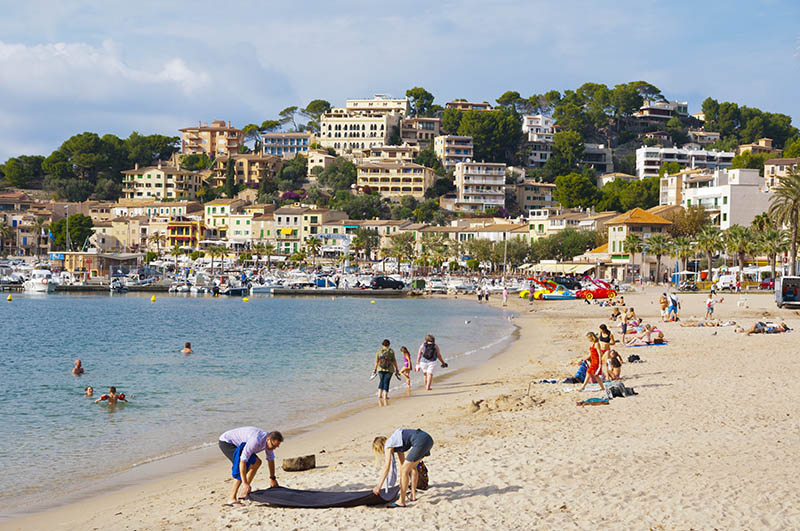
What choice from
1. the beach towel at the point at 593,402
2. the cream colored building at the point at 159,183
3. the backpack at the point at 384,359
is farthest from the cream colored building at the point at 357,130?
the beach towel at the point at 593,402

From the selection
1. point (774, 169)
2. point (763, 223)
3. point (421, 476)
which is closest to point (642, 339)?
point (421, 476)

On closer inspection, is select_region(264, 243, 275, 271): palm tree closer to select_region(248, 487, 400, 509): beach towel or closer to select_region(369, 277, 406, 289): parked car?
select_region(369, 277, 406, 289): parked car

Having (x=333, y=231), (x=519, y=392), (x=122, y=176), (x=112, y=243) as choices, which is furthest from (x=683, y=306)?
(x=122, y=176)

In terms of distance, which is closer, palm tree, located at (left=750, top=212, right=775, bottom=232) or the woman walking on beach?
the woman walking on beach

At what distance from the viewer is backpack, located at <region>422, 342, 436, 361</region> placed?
18.6 m

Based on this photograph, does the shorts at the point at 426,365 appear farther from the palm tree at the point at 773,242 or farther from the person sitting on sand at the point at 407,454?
the palm tree at the point at 773,242

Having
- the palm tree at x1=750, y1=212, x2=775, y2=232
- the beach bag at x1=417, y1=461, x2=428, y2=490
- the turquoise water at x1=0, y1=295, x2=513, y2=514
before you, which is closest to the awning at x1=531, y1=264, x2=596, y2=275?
the palm tree at x1=750, y1=212, x2=775, y2=232

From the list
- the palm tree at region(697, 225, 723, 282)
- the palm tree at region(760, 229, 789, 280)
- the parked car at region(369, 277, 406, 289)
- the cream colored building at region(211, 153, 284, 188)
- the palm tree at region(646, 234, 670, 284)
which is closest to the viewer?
the palm tree at region(760, 229, 789, 280)

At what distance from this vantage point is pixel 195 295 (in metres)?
83.3

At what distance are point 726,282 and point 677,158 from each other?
88.4 m

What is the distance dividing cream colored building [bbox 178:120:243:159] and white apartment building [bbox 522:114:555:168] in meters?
60.1

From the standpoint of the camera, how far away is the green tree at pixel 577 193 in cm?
12269

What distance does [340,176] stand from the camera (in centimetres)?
13988

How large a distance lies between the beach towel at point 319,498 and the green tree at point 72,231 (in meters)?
124
